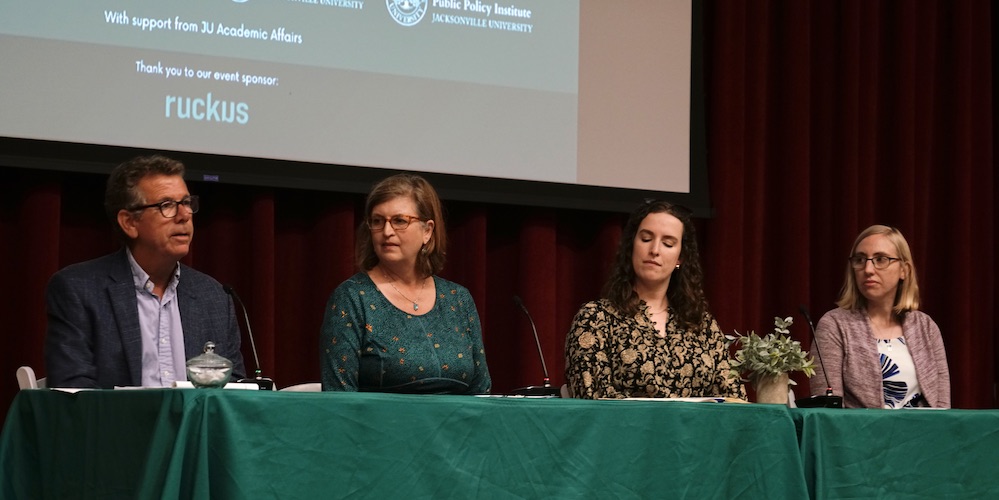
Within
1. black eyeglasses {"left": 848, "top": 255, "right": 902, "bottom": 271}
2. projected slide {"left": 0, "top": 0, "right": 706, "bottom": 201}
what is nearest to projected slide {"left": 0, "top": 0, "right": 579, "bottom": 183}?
projected slide {"left": 0, "top": 0, "right": 706, "bottom": 201}

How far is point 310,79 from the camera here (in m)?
3.67

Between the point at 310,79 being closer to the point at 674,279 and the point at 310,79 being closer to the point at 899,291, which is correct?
the point at 674,279

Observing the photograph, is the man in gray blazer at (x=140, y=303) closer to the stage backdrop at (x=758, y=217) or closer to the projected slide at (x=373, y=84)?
the projected slide at (x=373, y=84)

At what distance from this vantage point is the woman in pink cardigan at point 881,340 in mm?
3291

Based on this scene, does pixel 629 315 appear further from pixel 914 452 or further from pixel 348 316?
pixel 914 452

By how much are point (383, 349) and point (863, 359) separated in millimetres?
1536

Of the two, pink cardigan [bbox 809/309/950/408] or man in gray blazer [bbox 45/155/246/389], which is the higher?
man in gray blazer [bbox 45/155/246/389]

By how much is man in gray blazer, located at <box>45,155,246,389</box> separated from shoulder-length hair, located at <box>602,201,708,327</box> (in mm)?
1002

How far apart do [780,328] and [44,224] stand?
2.16 m

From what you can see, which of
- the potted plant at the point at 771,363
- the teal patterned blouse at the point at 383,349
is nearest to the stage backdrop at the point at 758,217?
the teal patterned blouse at the point at 383,349

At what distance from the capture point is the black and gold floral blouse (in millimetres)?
2834

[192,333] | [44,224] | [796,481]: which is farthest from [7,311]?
[796,481]

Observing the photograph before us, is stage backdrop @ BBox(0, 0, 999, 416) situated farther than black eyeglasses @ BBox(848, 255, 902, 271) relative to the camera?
Yes

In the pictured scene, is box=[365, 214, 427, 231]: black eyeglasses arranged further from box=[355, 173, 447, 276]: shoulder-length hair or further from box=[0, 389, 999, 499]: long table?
box=[0, 389, 999, 499]: long table
